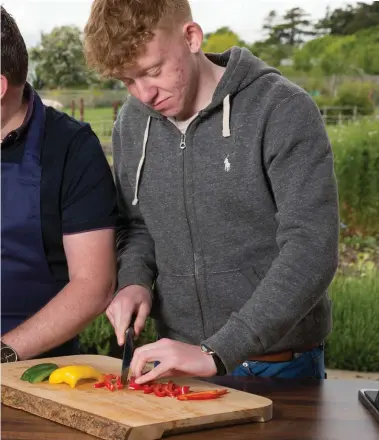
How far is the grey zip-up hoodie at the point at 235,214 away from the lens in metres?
1.88

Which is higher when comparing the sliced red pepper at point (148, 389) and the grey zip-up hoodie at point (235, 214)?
the grey zip-up hoodie at point (235, 214)

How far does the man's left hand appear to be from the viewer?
1.79 meters

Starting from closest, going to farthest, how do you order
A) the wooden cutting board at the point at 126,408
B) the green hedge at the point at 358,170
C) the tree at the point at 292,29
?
the wooden cutting board at the point at 126,408
the tree at the point at 292,29
the green hedge at the point at 358,170

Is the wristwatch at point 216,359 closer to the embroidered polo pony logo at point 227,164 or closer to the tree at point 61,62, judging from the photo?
the embroidered polo pony logo at point 227,164

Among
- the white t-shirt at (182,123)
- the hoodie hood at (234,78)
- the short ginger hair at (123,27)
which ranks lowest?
the white t-shirt at (182,123)

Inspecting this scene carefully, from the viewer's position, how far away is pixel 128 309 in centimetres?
207

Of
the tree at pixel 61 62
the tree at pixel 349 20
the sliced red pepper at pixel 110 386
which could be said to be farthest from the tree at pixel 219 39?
the sliced red pepper at pixel 110 386

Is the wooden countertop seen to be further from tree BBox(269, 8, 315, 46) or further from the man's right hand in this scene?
tree BBox(269, 8, 315, 46)

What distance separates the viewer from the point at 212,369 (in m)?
1.80

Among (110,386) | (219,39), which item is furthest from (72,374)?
(219,39)

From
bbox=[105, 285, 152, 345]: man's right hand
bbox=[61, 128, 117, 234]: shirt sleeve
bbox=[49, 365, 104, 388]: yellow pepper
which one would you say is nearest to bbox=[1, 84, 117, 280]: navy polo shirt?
bbox=[61, 128, 117, 234]: shirt sleeve

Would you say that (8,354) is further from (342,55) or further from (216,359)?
(342,55)

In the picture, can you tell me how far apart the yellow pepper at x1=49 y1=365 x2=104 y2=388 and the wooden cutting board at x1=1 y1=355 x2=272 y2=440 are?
0.04 feet

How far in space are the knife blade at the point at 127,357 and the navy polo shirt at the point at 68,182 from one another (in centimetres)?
34
